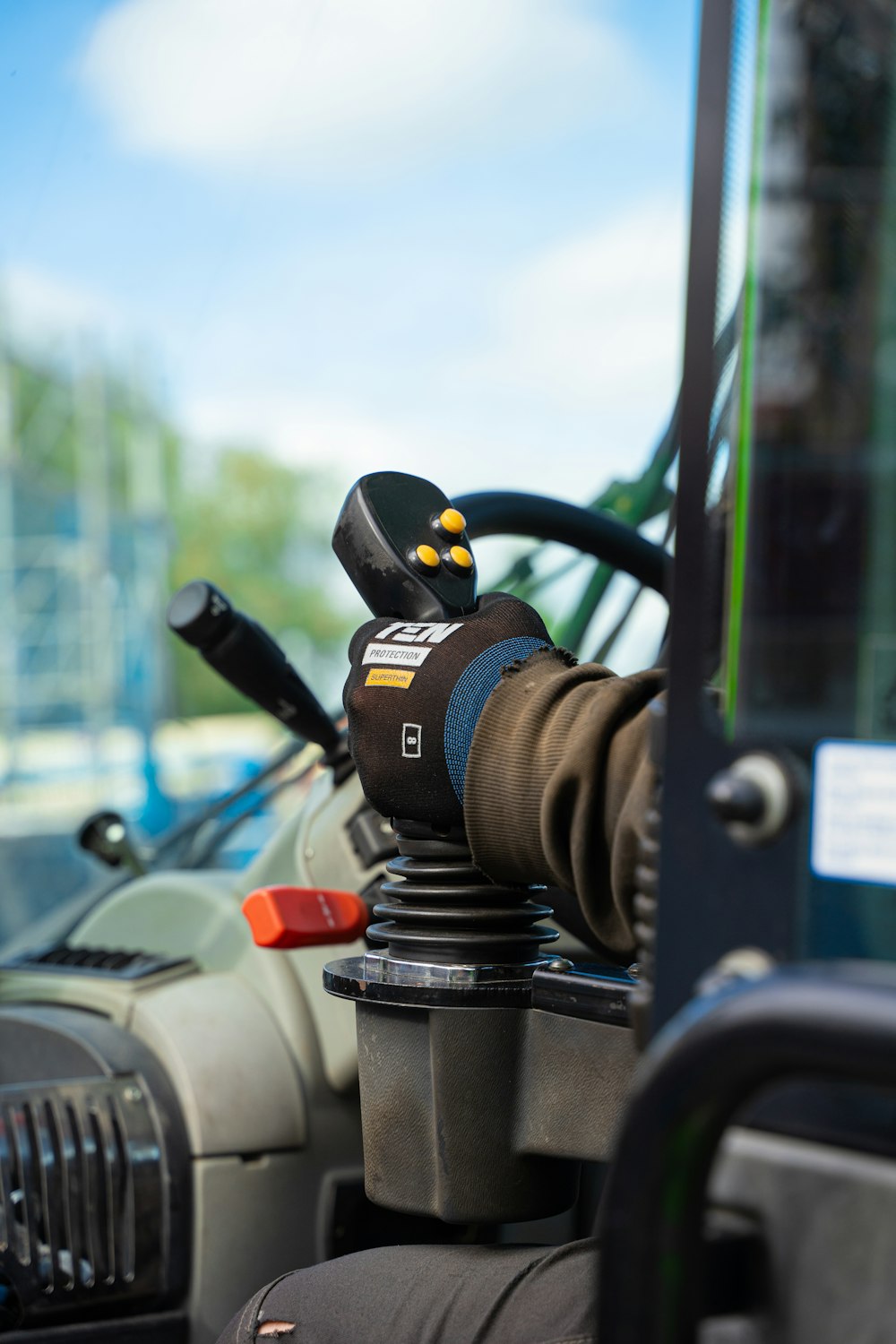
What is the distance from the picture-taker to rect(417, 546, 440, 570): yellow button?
1171mm

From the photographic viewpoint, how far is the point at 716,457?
28.3 inches

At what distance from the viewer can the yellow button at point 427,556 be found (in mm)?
1171

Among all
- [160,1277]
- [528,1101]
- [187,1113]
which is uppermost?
[528,1101]

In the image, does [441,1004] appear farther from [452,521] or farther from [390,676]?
[452,521]

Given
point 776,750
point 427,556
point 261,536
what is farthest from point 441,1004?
point 261,536

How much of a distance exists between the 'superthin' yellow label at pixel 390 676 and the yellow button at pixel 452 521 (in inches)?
6.7

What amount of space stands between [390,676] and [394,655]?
21mm

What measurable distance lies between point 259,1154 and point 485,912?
0.56 meters

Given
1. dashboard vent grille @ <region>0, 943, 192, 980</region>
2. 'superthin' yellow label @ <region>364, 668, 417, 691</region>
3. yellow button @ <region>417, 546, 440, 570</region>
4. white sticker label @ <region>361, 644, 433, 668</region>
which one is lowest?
dashboard vent grille @ <region>0, 943, 192, 980</region>

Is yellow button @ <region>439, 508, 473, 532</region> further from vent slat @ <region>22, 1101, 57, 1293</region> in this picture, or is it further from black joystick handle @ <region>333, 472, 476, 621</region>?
vent slat @ <region>22, 1101, 57, 1293</region>

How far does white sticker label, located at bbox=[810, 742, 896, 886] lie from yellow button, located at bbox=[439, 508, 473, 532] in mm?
629

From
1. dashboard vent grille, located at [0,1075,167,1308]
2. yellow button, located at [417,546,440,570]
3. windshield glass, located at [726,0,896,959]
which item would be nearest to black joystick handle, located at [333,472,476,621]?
yellow button, located at [417,546,440,570]

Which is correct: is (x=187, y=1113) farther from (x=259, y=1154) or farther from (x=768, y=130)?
(x=768, y=130)

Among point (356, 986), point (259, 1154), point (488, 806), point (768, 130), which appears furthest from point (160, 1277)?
point (768, 130)
